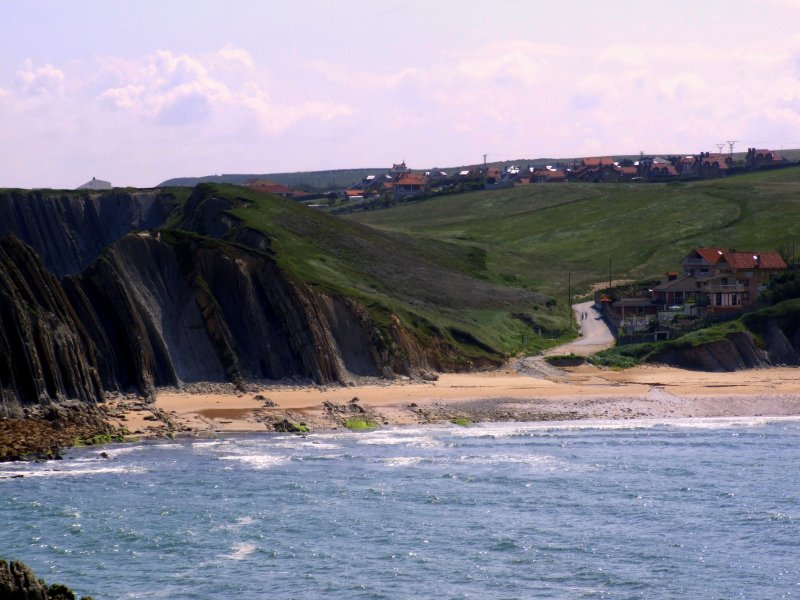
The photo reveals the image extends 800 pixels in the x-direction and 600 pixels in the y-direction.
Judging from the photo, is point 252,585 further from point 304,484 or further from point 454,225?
point 454,225

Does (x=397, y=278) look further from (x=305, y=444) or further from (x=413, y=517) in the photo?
(x=413, y=517)

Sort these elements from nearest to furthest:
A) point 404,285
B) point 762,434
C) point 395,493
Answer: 1. point 395,493
2. point 762,434
3. point 404,285

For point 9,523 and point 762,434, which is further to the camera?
point 762,434

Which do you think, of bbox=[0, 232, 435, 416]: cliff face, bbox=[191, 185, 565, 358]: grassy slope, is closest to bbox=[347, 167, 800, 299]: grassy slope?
bbox=[191, 185, 565, 358]: grassy slope

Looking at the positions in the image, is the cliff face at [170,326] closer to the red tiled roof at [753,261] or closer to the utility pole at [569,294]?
the utility pole at [569,294]

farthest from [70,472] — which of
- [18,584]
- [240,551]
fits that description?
[18,584]

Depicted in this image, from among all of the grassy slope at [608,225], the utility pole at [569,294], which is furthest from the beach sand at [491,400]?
the grassy slope at [608,225]

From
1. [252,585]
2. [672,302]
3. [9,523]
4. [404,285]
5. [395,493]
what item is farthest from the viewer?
[672,302]

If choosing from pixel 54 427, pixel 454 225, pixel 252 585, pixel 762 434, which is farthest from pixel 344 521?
pixel 454 225
